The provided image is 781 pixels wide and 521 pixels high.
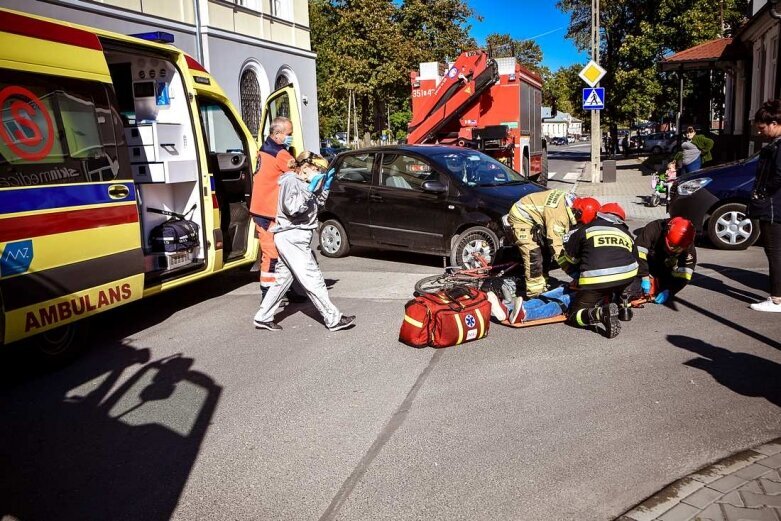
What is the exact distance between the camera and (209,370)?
5648mm

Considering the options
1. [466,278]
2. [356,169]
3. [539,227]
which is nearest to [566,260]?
[539,227]

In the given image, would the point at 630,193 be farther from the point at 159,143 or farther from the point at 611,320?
the point at 159,143

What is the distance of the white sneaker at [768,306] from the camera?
6.62 m

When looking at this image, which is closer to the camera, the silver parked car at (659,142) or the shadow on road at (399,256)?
the shadow on road at (399,256)

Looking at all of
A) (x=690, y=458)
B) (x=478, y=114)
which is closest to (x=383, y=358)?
(x=690, y=458)

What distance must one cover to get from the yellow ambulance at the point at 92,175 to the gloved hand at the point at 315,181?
159 cm

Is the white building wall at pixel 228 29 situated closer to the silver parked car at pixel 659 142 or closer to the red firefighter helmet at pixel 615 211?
the red firefighter helmet at pixel 615 211

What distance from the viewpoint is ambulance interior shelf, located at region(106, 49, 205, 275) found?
7.11 metres

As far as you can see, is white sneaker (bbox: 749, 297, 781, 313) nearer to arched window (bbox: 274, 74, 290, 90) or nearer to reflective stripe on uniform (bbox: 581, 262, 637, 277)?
reflective stripe on uniform (bbox: 581, 262, 637, 277)

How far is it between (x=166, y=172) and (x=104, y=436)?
3414 mm

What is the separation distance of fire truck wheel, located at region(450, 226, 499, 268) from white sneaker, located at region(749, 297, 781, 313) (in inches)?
113

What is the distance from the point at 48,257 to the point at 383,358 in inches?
109

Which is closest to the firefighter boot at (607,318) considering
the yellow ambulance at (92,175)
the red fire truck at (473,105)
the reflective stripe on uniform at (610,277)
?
the reflective stripe on uniform at (610,277)

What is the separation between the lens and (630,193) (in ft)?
61.5
